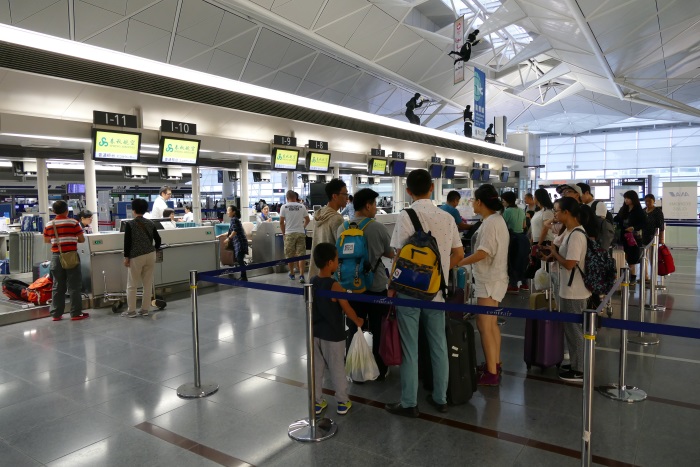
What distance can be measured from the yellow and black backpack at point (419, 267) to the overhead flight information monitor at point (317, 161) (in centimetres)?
935

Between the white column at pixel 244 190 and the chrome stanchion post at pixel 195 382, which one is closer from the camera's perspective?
the chrome stanchion post at pixel 195 382

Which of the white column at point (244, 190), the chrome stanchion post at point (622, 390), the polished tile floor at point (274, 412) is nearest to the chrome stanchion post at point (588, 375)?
the polished tile floor at point (274, 412)

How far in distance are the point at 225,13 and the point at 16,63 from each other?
24.6 feet

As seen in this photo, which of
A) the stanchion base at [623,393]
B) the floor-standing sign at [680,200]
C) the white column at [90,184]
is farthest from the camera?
the floor-standing sign at [680,200]

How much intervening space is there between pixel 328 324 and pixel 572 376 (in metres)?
2.43

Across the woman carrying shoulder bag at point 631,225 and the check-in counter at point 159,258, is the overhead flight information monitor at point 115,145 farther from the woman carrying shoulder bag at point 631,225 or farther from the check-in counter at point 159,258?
the woman carrying shoulder bag at point 631,225

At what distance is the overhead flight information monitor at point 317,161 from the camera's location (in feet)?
40.7

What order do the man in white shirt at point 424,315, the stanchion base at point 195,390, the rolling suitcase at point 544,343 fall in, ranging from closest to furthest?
the man in white shirt at point 424,315 < the stanchion base at point 195,390 < the rolling suitcase at point 544,343

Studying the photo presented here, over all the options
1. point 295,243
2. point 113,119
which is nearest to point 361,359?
point 295,243

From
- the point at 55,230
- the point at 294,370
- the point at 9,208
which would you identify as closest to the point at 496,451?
the point at 294,370

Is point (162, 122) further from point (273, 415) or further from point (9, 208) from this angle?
point (9, 208)

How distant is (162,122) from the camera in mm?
8828

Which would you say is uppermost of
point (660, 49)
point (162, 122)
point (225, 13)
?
point (225, 13)

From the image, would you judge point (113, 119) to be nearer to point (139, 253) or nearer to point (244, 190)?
point (139, 253)
